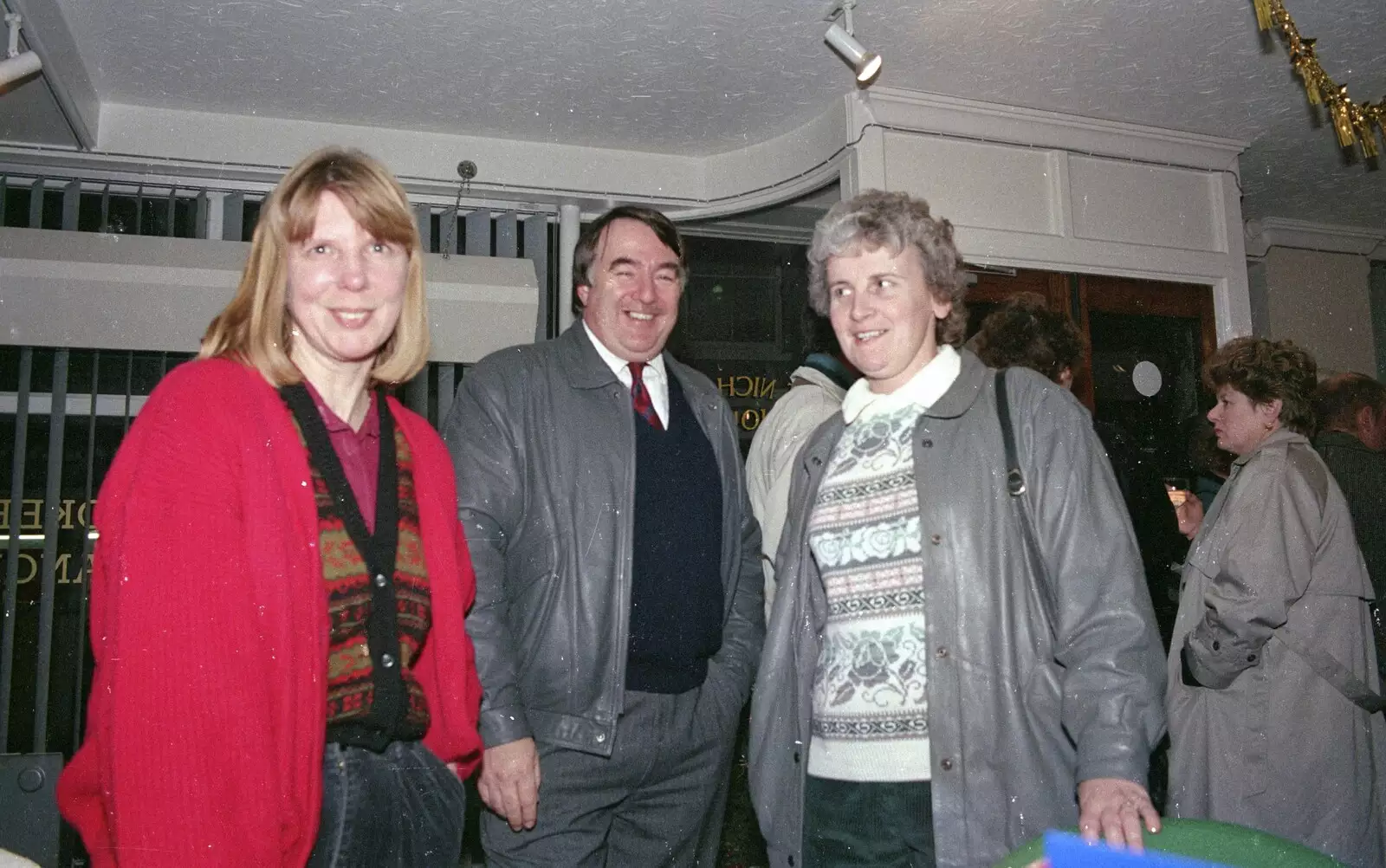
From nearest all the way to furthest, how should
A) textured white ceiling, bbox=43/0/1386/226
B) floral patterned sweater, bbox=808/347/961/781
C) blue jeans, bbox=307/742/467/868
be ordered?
blue jeans, bbox=307/742/467/868
floral patterned sweater, bbox=808/347/961/781
textured white ceiling, bbox=43/0/1386/226

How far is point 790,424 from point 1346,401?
205 cm

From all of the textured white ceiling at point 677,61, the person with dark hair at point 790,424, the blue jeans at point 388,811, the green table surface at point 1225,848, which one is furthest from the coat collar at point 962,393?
the textured white ceiling at point 677,61

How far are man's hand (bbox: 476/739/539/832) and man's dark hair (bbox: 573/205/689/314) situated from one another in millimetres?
1018

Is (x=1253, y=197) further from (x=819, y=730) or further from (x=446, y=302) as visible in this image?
(x=819, y=730)

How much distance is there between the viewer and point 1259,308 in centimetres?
608

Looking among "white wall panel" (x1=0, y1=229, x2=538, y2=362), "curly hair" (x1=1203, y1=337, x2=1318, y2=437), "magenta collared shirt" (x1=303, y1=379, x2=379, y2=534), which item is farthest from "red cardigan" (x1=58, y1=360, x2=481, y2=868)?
"white wall panel" (x1=0, y1=229, x2=538, y2=362)

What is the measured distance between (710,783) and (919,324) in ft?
3.36

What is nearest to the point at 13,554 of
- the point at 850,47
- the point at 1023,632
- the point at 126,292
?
the point at 126,292

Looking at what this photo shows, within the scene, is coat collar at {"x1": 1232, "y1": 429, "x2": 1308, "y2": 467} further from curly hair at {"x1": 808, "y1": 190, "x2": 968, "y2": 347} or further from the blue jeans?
the blue jeans

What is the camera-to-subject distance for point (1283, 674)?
8.48 feet

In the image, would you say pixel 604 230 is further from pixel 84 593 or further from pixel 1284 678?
pixel 84 593

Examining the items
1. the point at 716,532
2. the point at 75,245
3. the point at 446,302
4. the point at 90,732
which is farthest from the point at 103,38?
the point at 90,732

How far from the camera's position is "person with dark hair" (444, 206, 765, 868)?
196 cm

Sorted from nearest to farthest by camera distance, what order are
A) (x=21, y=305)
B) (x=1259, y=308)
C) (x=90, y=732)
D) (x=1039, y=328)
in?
(x=90, y=732) < (x=1039, y=328) < (x=21, y=305) < (x=1259, y=308)
